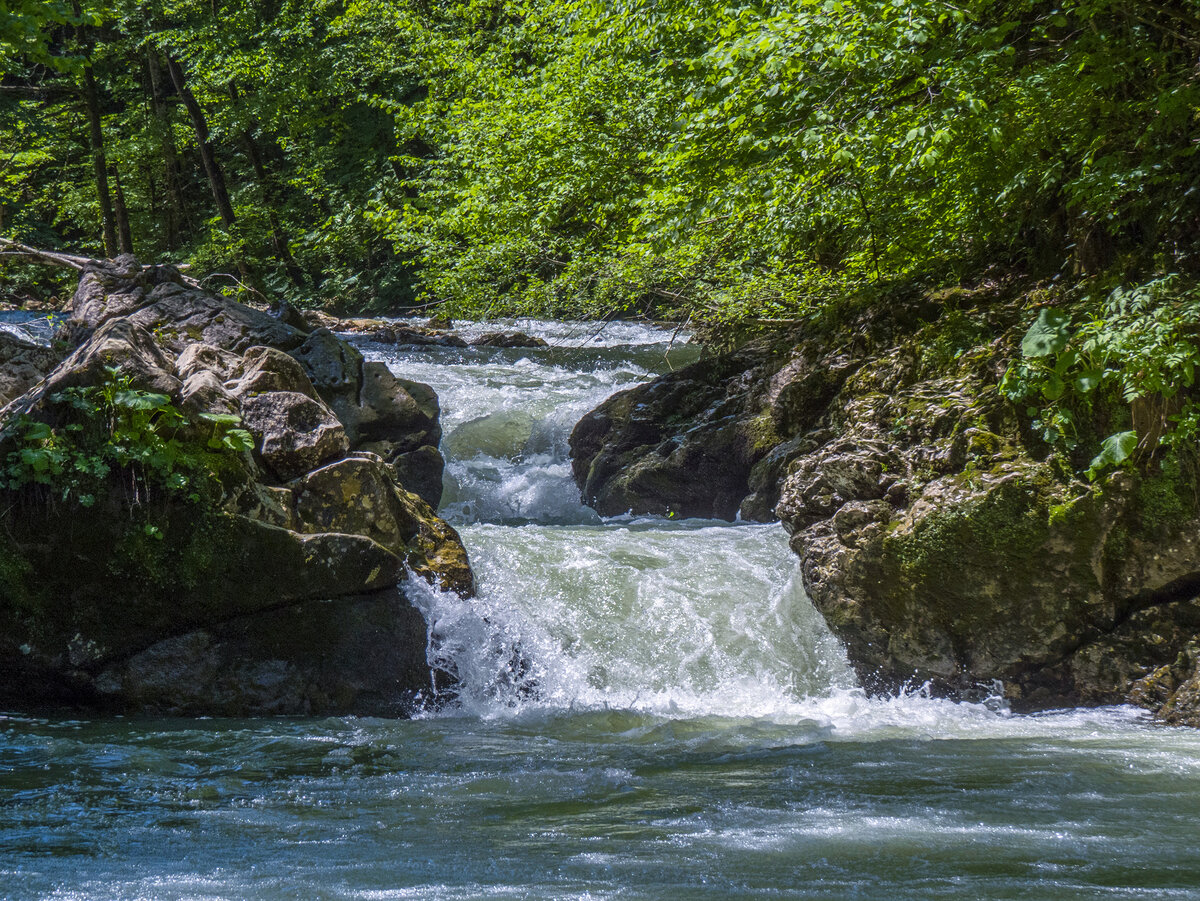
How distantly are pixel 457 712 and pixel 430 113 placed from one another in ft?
38.1

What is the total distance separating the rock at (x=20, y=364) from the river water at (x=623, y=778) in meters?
3.24

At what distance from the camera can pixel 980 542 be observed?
5598mm

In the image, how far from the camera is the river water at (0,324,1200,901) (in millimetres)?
2559

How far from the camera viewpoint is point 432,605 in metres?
6.12

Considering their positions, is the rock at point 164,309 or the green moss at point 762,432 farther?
the green moss at point 762,432

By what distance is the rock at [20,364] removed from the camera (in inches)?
278

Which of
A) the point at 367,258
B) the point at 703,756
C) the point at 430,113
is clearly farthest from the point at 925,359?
the point at 367,258

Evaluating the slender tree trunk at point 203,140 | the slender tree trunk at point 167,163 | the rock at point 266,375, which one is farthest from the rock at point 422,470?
the slender tree trunk at point 167,163

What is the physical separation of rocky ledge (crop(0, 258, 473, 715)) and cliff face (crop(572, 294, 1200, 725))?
289cm

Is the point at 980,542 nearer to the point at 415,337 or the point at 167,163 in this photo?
the point at 415,337

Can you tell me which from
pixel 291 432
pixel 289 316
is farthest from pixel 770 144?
pixel 289 316

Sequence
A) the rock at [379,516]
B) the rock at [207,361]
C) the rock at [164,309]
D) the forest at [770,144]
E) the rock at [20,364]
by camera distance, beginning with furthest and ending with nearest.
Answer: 1. the rock at [164,309]
2. the rock at [20,364]
3. the rock at [207,361]
4. the rock at [379,516]
5. the forest at [770,144]

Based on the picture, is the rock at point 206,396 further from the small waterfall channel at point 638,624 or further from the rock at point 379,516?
the small waterfall channel at point 638,624

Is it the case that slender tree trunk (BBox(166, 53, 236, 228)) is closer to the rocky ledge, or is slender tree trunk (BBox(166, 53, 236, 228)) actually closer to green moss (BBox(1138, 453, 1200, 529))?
the rocky ledge
